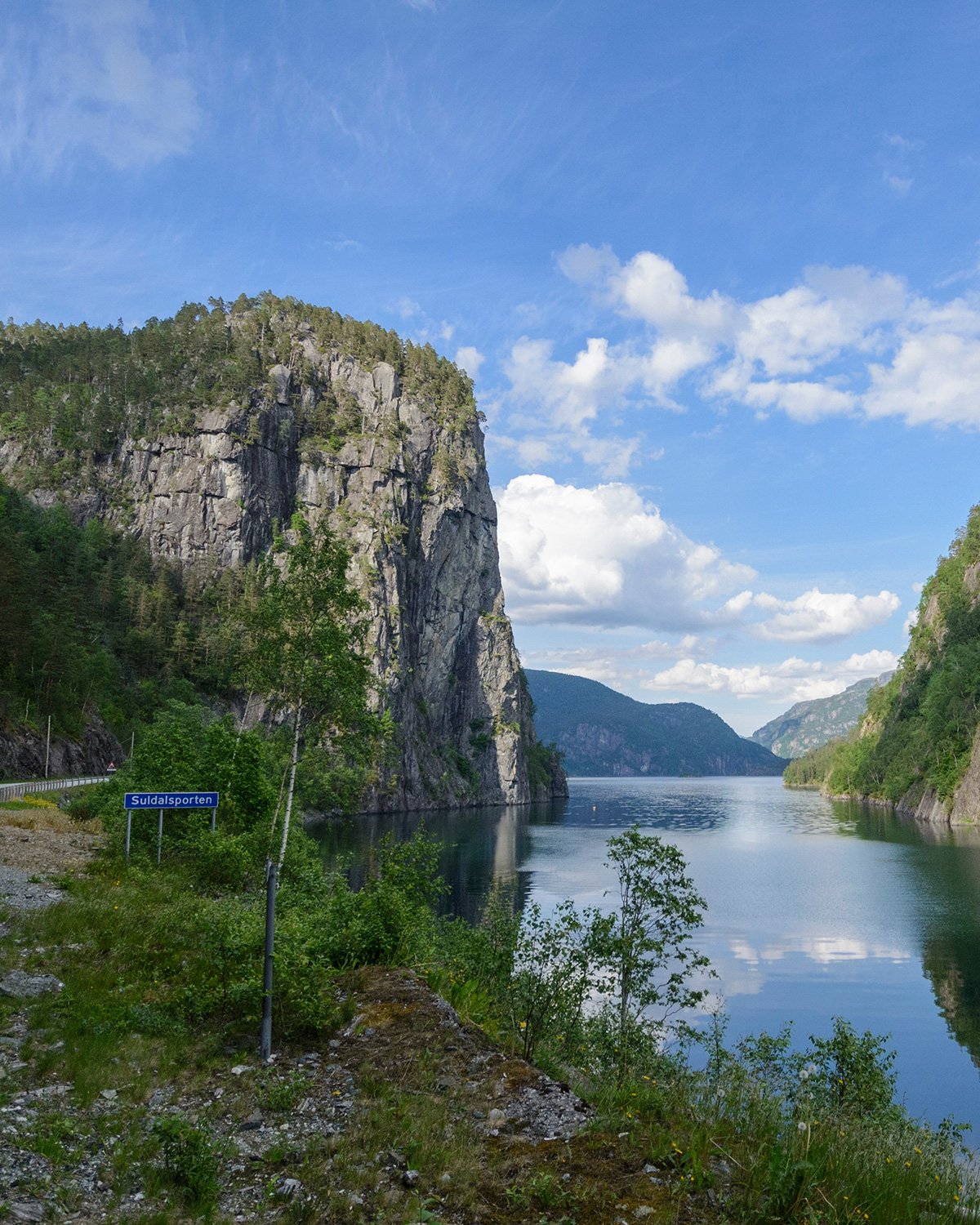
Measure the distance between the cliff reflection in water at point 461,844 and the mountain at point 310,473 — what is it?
643 inches

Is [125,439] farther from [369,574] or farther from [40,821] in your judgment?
[40,821]

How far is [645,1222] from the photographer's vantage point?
730cm

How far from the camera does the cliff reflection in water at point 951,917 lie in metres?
35.4

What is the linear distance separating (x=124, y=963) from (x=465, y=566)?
551ft

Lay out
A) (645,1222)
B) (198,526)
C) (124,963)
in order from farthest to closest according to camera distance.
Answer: (198,526) → (124,963) → (645,1222)

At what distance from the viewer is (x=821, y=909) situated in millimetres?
57156

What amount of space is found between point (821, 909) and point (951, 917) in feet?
26.9

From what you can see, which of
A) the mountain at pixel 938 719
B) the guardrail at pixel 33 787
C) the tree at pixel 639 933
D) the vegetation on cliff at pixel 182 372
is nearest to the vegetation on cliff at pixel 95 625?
the guardrail at pixel 33 787

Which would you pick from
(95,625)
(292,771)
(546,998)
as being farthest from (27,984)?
(95,625)

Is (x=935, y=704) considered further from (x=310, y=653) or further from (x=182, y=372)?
(x=182, y=372)

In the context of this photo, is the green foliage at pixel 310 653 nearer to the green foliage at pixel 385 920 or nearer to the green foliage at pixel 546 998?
the green foliage at pixel 385 920

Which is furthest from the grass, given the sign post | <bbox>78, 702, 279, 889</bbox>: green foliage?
<bbox>78, 702, 279, 889</bbox>: green foliage

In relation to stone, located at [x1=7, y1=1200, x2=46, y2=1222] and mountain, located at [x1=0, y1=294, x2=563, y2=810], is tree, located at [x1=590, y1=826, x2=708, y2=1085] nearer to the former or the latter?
stone, located at [x1=7, y1=1200, x2=46, y2=1222]

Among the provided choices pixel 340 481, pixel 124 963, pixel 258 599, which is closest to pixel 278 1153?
pixel 124 963
